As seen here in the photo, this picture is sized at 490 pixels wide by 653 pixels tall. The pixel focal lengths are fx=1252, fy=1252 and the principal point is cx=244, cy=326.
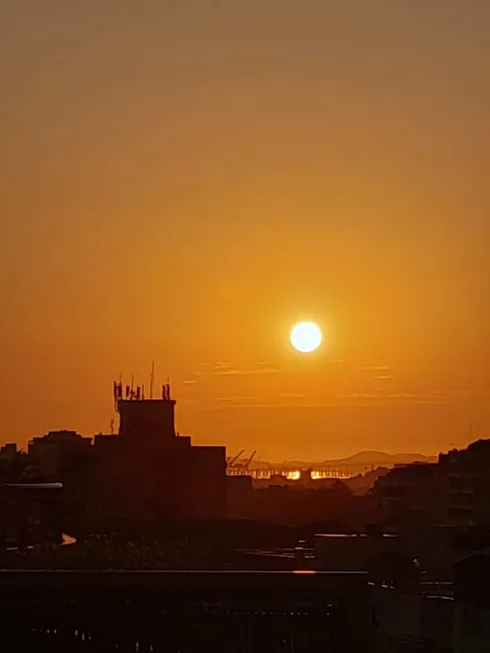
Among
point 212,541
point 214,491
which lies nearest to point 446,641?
point 212,541

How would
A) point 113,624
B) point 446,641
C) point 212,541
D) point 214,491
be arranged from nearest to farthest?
point 113,624
point 446,641
point 212,541
point 214,491

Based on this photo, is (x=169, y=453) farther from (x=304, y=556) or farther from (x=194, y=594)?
(x=194, y=594)

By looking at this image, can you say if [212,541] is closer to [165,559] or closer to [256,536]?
[256,536]

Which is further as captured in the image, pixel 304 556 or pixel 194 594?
pixel 304 556

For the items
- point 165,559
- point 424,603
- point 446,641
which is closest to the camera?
point 446,641

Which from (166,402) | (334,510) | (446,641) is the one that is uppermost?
(166,402)

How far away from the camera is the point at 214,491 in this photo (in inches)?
3155

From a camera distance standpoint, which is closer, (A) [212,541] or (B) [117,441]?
(A) [212,541]

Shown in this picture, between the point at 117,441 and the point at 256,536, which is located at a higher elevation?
the point at 117,441

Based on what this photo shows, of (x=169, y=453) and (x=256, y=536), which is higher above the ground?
(x=169, y=453)

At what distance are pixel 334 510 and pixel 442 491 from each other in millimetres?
14698

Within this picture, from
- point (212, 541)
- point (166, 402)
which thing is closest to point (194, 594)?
point (212, 541)

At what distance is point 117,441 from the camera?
82.2 meters

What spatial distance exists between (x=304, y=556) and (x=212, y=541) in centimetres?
1196
